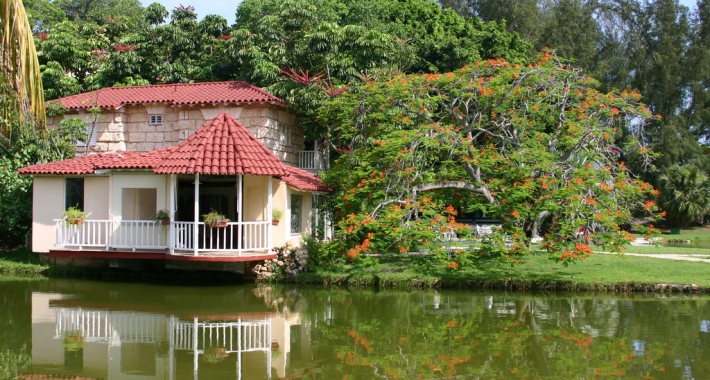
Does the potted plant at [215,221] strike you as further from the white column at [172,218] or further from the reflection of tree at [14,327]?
the reflection of tree at [14,327]

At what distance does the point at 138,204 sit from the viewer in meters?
18.3

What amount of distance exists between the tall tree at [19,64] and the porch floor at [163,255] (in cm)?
905

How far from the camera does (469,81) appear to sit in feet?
57.4

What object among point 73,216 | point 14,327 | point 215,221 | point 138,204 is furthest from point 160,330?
point 138,204

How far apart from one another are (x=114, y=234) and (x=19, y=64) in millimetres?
11478

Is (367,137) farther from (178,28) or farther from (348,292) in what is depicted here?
(178,28)

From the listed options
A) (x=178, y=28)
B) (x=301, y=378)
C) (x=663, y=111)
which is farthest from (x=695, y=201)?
(x=301, y=378)

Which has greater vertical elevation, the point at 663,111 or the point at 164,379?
the point at 663,111

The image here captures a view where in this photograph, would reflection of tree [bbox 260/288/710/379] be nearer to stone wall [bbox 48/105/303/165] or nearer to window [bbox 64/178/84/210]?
Result: window [bbox 64/178/84/210]

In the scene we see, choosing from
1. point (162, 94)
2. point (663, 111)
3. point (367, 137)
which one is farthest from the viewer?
point (663, 111)

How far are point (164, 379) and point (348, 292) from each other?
314 inches

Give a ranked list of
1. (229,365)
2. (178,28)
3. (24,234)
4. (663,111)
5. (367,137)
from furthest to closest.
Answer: (663,111) < (178,28) < (24,234) < (367,137) < (229,365)

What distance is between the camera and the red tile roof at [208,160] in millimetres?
15703

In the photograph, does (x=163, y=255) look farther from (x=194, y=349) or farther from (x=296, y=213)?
(x=194, y=349)
